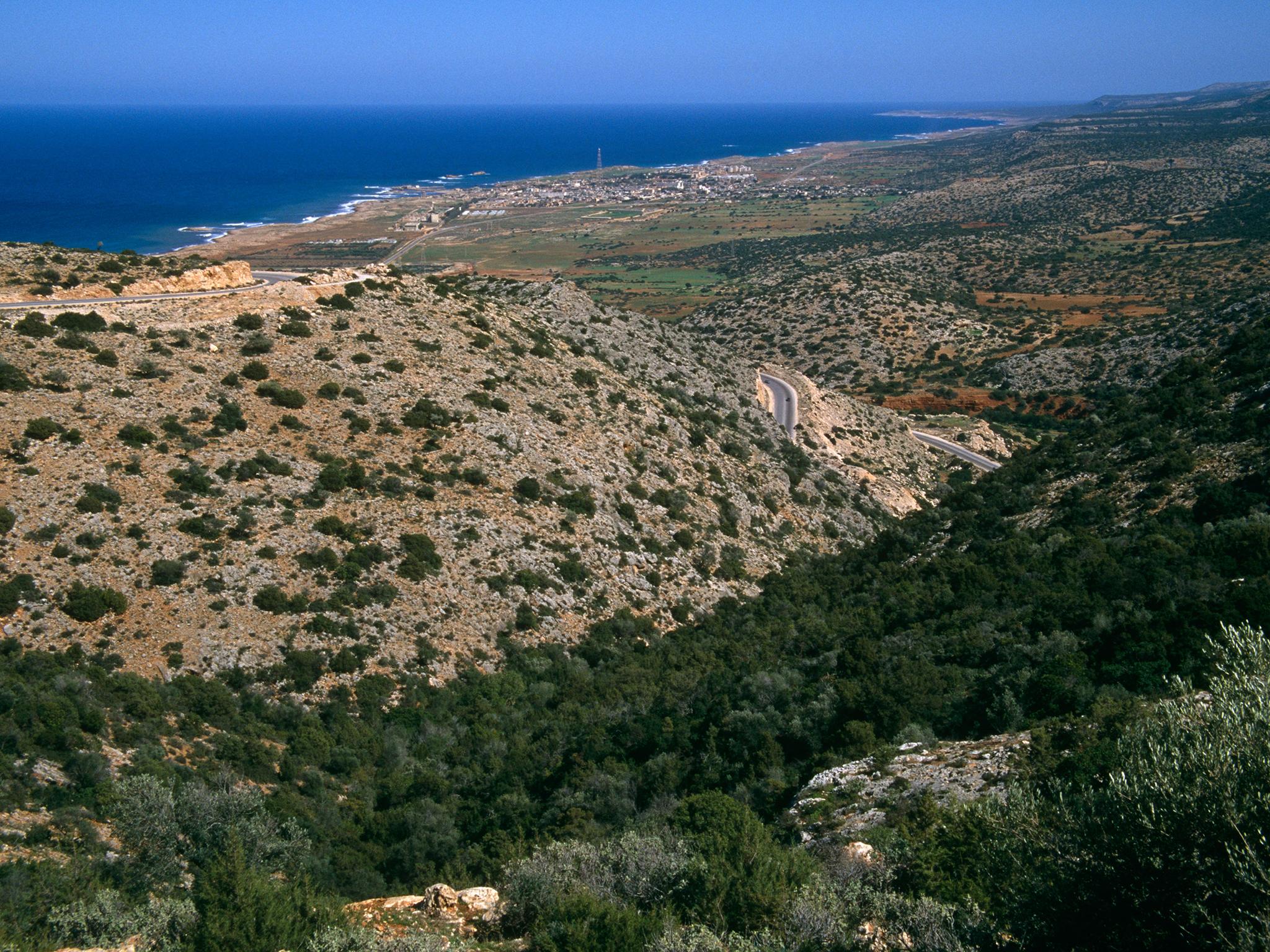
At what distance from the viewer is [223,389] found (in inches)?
956

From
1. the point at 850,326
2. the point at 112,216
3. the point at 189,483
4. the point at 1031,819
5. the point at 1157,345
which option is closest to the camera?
the point at 1031,819

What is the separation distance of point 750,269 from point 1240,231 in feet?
168

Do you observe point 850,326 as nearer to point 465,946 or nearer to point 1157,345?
point 1157,345

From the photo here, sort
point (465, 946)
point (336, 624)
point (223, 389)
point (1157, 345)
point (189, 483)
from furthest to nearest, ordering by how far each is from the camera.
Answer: point (1157, 345) → point (223, 389) → point (189, 483) → point (336, 624) → point (465, 946)

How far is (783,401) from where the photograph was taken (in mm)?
45938

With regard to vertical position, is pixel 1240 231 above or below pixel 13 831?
above

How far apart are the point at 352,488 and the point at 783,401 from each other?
28184 mm

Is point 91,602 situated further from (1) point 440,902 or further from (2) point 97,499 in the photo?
(1) point 440,902

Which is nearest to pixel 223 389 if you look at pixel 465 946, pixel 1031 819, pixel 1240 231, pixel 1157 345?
pixel 465 946

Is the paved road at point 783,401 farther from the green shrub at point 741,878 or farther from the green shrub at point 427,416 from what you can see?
the green shrub at point 741,878

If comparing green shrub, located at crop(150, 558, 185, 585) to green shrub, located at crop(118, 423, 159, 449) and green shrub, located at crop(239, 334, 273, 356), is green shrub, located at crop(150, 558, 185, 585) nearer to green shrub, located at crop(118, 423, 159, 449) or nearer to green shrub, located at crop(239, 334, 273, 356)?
green shrub, located at crop(118, 423, 159, 449)

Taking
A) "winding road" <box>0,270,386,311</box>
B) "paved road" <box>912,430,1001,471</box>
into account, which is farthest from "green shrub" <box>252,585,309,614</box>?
"paved road" <box>912,430,1001,471</box>

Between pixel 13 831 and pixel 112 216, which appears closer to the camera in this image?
pixel 13 831

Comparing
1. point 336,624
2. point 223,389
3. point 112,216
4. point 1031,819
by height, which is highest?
point 112,216
